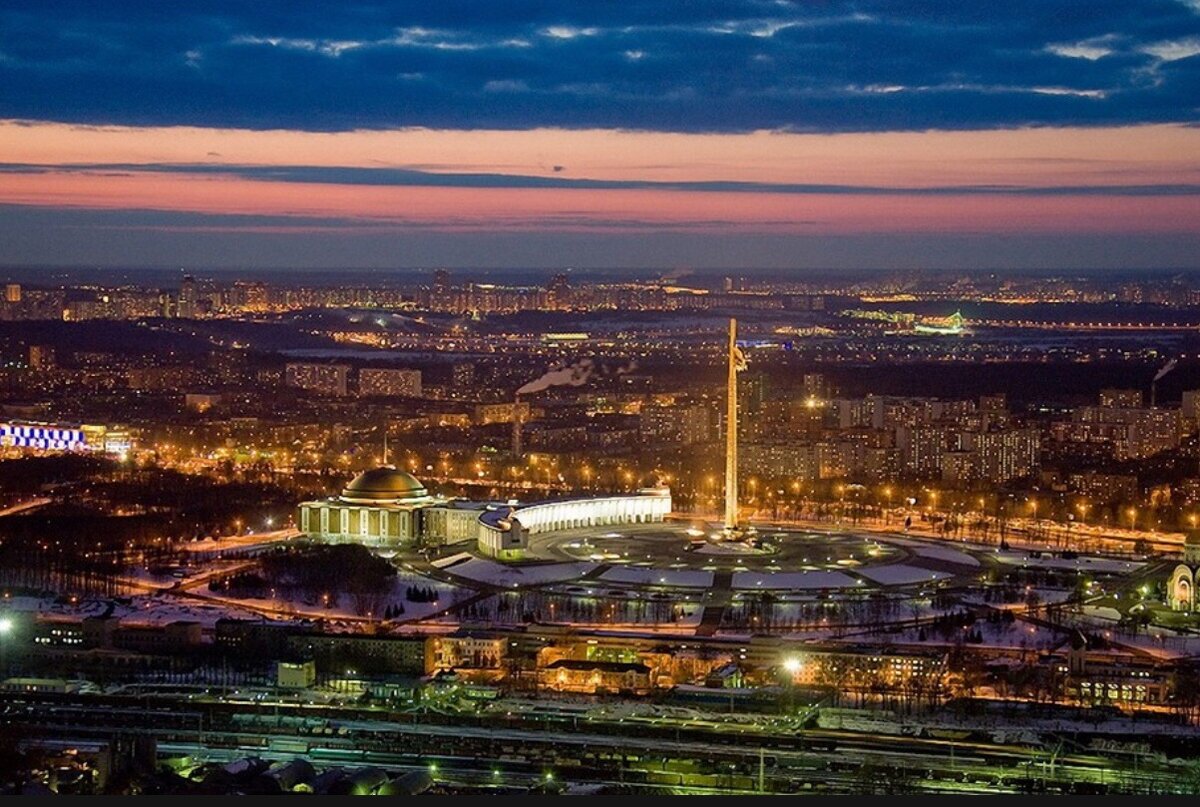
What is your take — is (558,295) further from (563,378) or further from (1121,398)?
(1121,398)

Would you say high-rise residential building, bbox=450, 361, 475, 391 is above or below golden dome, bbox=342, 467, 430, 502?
above

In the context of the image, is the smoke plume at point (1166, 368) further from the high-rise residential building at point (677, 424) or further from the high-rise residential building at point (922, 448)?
the high-rise residential building at point (922, 448)

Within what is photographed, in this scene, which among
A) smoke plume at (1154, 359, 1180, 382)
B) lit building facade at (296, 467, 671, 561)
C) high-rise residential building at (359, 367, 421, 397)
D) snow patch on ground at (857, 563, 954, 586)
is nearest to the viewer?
snow patch on ground at (857, 563, 954, 586)

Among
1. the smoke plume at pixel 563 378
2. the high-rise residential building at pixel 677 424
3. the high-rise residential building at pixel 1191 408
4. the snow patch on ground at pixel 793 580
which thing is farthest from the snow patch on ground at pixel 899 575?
the smoke plume at pixel 563 378

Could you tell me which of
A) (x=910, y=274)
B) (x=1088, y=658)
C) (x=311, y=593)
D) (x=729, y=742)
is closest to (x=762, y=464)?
(x=311, y=593)

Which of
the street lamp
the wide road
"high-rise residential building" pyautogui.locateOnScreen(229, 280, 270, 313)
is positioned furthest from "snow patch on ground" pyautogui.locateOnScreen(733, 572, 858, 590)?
"high-rise residential building" pyautogui.locateOnScreen(229, 280, 270, 313)

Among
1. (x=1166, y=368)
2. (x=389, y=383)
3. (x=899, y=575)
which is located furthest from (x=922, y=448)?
(x=389, y=383)

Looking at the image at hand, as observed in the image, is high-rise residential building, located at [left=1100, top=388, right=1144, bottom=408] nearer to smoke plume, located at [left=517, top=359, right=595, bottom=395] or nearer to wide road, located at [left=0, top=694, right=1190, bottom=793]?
smoke plume, located at [left=517, top=359, right=595, bottom=395]

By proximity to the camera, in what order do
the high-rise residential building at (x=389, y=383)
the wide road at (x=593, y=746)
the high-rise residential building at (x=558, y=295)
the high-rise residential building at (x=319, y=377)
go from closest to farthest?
the wide road at (x=593, y=746)
the high-rise residential building at (x=389, y=383)
the high-rise residential building at (x=319, y=377)
the high-rise residential building at (x=558, y=295)
